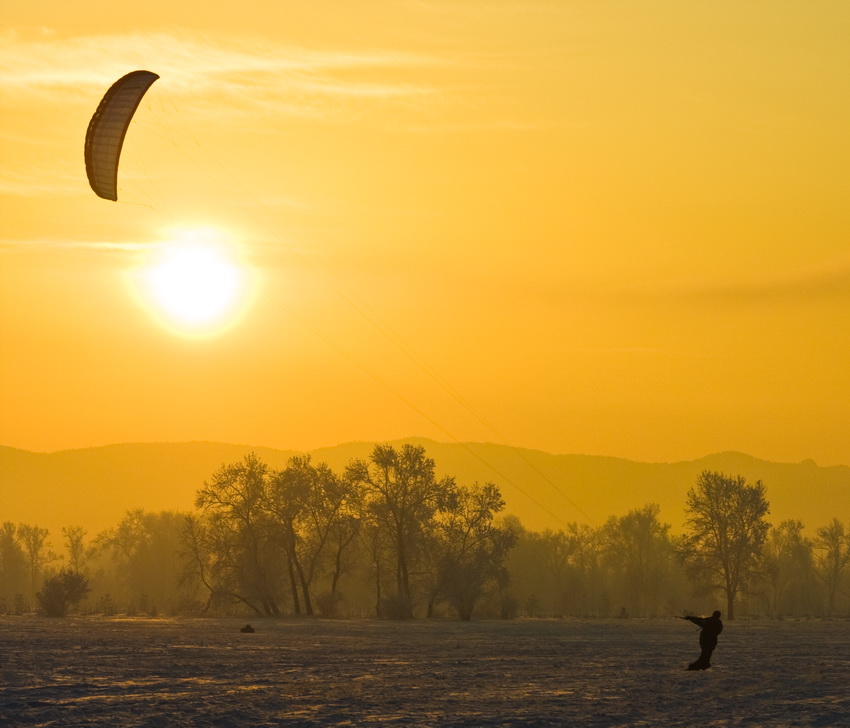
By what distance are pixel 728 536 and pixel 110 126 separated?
51204 millimetres

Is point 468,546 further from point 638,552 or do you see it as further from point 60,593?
point 638,552

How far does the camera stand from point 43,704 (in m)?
27.9

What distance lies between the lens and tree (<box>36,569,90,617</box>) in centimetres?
7444

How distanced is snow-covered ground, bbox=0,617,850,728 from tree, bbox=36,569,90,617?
55.6 feet

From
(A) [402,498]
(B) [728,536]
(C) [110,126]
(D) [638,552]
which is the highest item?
(C) [110,126]

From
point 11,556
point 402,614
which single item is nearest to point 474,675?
point 402,614

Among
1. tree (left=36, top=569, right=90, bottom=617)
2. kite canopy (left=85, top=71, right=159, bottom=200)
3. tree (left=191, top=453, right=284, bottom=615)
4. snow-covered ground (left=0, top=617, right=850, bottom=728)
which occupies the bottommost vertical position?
snow-covered ground (left=0, top=617, right=850, bottom=728)

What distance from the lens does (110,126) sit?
158 ft

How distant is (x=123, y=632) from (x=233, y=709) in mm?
27422

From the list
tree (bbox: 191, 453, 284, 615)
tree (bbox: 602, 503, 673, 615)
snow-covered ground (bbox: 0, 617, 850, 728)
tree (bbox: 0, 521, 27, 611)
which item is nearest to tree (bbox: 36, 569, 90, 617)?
tree (bbox: 191, 453, 284, 615)

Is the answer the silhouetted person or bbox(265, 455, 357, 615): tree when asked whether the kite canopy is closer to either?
the silhouetted person

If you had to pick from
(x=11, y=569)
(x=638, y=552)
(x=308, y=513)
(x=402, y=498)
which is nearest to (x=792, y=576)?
(x=638, y=552)

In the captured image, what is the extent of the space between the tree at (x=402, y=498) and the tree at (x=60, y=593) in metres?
17.6

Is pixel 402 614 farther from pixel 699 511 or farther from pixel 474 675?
pixel 474 675
